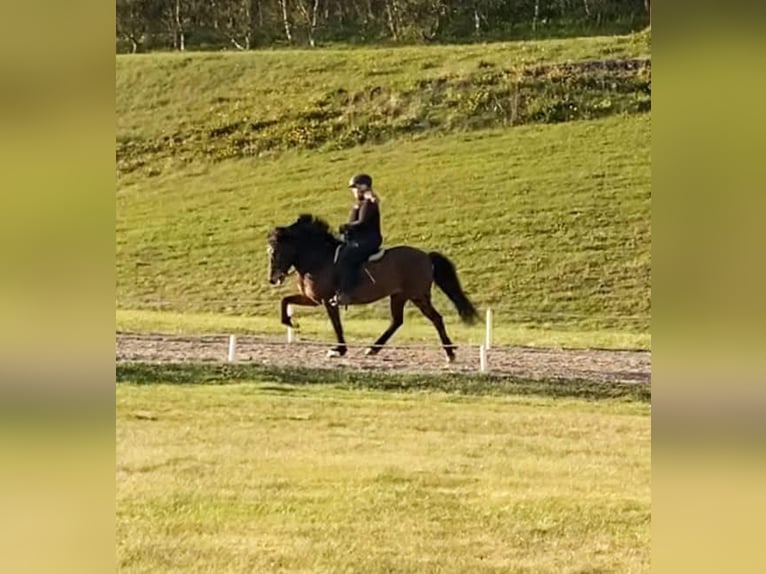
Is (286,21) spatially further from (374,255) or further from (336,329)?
(336,329)

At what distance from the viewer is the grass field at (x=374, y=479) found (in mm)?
3645

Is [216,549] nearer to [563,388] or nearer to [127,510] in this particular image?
[127,510]

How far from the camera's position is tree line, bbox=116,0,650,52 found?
3.70 m

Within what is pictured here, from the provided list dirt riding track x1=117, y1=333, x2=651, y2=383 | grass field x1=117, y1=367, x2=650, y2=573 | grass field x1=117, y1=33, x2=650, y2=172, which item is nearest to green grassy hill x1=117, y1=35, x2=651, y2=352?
grass field x1=117, y1=33, x2=650, y2=172

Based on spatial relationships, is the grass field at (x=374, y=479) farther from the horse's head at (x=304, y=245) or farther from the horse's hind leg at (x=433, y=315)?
the horse's head at (x=304, y=245)

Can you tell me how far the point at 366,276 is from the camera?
377 cm

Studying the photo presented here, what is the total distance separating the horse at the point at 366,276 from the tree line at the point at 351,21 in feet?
2.33

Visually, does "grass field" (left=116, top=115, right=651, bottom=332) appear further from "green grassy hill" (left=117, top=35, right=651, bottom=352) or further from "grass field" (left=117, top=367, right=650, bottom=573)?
"grass field" (left=117, top=367, right=650, bottom=573)

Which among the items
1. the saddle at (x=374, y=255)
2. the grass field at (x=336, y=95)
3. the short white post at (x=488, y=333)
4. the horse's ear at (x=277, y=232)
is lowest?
the short white post at (x=488, y=333)

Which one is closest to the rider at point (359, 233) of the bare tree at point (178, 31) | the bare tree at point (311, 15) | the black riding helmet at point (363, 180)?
the black riding helmet at point (363, 180)

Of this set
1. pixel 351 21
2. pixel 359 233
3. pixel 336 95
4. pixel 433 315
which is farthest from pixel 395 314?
pixel 351 21
